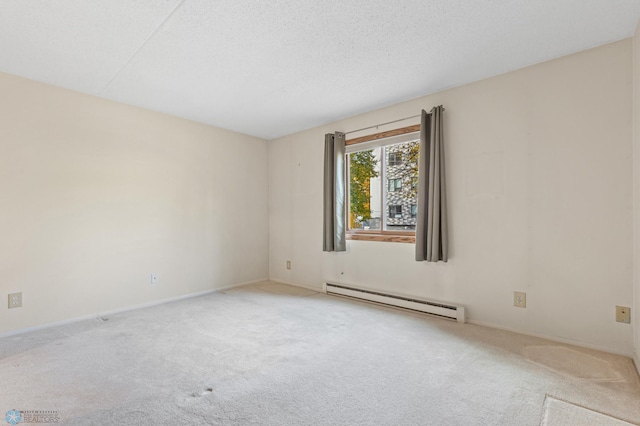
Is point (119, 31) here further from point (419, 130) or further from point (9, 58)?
point (419, 130)

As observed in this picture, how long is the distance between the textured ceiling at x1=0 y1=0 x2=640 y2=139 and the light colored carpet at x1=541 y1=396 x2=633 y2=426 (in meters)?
2.38

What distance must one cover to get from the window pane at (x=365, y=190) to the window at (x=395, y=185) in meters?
0.14

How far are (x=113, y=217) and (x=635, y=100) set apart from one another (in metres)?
4.81

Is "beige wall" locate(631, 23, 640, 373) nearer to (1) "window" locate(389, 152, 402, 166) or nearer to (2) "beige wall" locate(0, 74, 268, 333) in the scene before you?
(1) "window" locate(389, 152, 402, 166)

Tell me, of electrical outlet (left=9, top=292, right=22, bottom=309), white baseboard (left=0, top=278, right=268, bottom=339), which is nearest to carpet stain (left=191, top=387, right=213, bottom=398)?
white baseboard (left=0, top=278, right=268, bottom=339)

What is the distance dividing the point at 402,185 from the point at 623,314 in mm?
2175

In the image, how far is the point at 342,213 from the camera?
4043 millimetres

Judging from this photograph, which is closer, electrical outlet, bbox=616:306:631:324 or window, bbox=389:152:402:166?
electrical outlet, bbox=616:306:631:324

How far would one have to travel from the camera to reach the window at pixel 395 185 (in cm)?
368

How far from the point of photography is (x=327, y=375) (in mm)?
1999

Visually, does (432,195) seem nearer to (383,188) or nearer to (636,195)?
(383,188)

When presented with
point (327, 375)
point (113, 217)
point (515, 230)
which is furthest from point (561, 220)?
point (113, 217)

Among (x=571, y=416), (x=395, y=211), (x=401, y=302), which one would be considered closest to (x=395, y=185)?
(x=395, y=211)

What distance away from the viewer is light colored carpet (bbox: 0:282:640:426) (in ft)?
5.32
